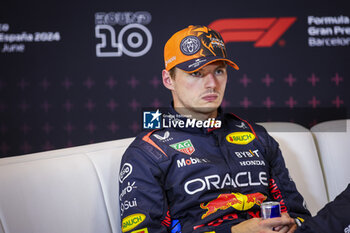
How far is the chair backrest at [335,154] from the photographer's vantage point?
2.13 meters

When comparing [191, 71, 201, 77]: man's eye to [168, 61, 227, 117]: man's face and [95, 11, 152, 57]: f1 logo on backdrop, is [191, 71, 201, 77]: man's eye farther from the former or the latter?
[95, 11, 152, 57]: f1 logo on backdrop

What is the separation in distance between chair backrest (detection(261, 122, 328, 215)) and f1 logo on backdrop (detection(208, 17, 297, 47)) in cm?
80

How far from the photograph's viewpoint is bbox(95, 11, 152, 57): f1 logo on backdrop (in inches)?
109

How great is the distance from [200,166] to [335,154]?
0.84 metres

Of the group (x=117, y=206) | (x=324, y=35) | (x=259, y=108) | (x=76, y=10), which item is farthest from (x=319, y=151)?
(x=76, y=10)

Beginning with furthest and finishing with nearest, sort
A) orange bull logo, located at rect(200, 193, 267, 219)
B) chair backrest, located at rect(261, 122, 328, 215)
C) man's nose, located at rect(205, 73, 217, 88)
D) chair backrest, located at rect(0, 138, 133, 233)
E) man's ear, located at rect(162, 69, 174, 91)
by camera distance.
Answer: chair backrest, located at rect(261, 122, 328, 215) < man's ear, located at rect(162, 69, 174, 91) < man's nose, located at rect(205, 73, 217, 88) < orange bull logo, located at rect(200, 193, 267, 219) < chair backrest, located at rect(0, 138, 133, 233)

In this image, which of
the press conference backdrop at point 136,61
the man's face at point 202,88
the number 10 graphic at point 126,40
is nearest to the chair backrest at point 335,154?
the press conference backdrop at point 136,61

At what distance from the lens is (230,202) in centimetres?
166

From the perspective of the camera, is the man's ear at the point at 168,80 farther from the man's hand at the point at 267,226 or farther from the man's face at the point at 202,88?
the man's hand at the point at 267,226

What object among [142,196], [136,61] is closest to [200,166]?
[142,196]

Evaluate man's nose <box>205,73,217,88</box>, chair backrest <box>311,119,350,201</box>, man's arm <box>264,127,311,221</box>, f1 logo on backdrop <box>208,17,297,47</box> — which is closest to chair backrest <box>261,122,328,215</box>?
chair backrest <box>311,119,350,201</box>

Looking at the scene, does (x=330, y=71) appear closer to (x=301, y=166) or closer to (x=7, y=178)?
(x=301, y=166)

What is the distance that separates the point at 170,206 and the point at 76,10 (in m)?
1.61

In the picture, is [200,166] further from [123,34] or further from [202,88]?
[123,34]
